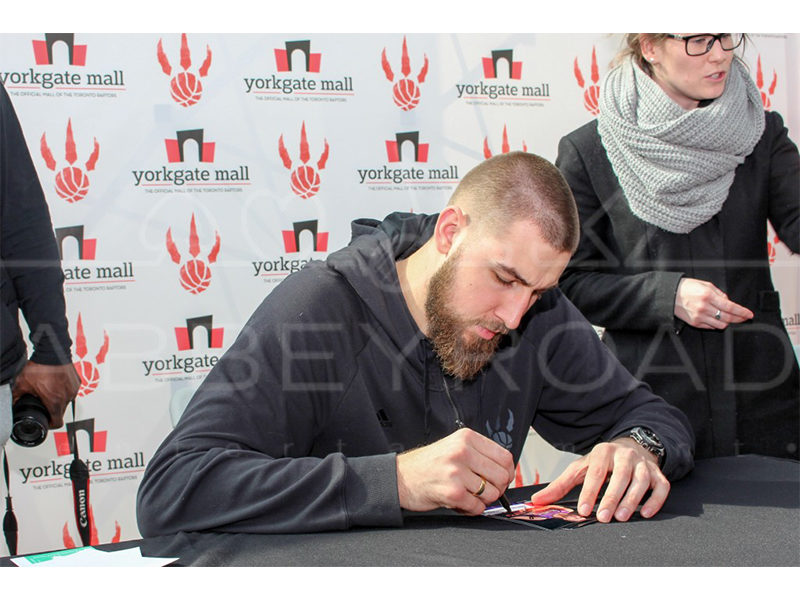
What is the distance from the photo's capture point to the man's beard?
166 cm

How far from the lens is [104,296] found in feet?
8.62

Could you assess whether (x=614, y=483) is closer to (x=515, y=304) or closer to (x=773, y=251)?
(x=515, y=304)

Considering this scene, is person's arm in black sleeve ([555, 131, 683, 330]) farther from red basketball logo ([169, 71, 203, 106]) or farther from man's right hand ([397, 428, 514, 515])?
red basketball logo ([169, 71, 203, 106])

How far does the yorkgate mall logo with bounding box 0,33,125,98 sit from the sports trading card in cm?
192

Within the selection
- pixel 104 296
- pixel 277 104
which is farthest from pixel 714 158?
pixel 104 296

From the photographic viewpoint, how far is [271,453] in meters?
1.49

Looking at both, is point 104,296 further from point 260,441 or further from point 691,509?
point 691,509

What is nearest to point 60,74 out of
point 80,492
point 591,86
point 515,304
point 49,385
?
point 49,385

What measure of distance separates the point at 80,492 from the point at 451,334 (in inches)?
60.6

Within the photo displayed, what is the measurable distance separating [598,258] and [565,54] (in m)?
1.10

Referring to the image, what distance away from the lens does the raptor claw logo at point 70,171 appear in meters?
2.60

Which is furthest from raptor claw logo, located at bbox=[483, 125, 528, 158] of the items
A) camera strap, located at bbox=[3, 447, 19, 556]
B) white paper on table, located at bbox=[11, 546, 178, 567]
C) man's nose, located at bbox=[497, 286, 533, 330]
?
white paper on table, located at bbox=[11, 546, 178, 567]

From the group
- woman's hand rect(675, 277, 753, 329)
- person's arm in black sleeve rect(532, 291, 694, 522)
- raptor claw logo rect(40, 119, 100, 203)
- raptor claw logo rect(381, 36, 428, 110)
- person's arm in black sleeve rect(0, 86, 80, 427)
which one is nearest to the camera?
person's arm in black sleeve rect(532, 291, 694, 522)

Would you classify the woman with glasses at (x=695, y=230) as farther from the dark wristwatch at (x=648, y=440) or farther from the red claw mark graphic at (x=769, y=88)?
the red claw mark graphic at (x=769, y=88)
